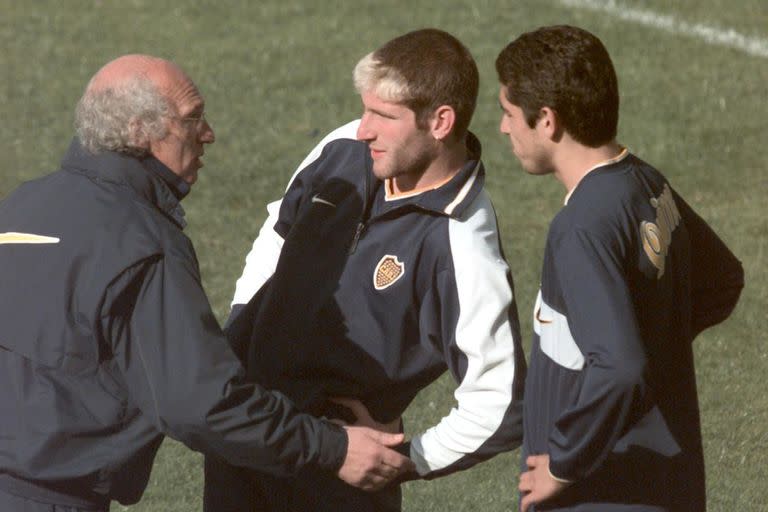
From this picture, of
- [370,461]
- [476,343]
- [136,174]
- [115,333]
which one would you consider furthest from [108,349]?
[476,343]

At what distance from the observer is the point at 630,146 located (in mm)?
12633

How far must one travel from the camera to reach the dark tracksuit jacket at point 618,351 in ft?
16.4

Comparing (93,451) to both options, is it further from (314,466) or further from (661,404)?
(661,404)

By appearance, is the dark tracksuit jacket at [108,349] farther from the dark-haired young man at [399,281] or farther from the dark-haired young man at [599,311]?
the dark-haired young man at [599,311]

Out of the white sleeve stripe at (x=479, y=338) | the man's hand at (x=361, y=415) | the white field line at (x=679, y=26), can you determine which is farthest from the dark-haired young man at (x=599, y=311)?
the white field line at (x=679, y=26)

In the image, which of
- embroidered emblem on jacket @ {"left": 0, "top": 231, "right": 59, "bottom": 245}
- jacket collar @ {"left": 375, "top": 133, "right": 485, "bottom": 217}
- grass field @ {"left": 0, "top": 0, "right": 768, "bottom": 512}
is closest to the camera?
embroidered emblem on jacket @ {"left": 0, "top": 231, "right": 59, "bottom": 245}

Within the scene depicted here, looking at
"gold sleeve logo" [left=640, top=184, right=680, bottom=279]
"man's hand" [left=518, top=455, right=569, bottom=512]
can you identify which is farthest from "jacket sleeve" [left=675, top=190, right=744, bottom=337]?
"man's hand" [left=518, top=455, right=569, bottom=512]

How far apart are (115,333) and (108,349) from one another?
95mm

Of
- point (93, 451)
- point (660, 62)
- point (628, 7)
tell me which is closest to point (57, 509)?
point (93, 451)

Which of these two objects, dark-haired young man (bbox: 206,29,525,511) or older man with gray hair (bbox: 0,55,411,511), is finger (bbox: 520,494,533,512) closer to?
dark-haired young man (bbox: 206,29,525,511)

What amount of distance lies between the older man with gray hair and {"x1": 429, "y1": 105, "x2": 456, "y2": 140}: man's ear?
83 centimetres

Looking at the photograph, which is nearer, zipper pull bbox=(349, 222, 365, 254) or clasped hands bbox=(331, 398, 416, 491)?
clasped hands bbox=(331, 398, 416, 491)

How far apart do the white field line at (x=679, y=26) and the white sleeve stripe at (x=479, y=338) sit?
29.3ft

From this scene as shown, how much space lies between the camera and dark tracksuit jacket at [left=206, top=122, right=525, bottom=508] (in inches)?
231
